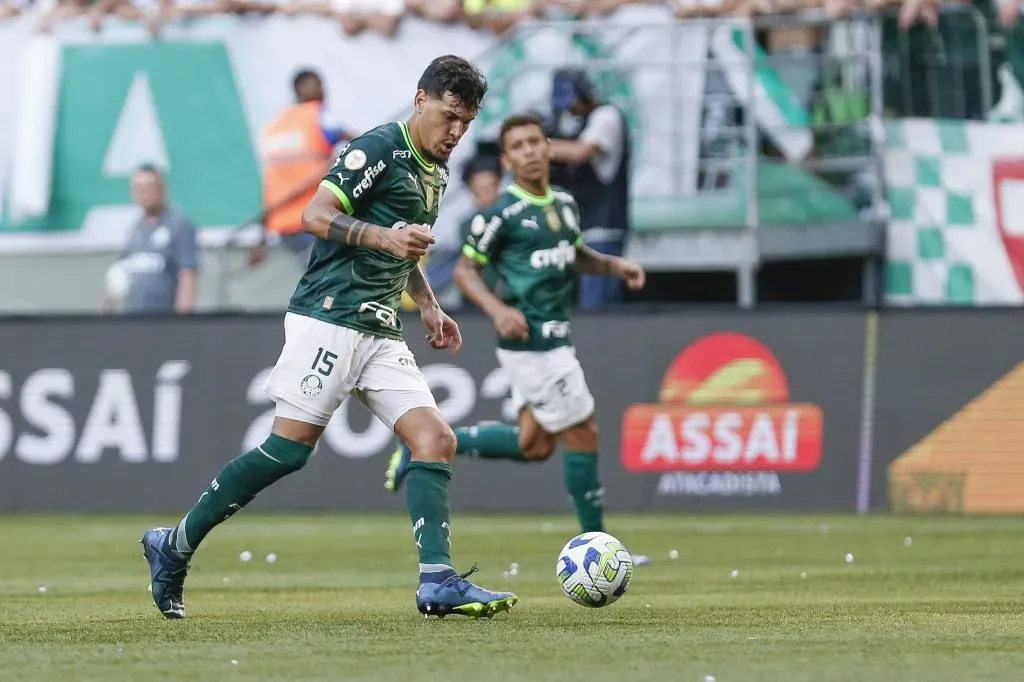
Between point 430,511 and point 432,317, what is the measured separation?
86 cm

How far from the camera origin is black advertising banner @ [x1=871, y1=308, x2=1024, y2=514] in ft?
48.0

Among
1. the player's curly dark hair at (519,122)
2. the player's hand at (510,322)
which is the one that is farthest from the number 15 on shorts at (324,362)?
the player's curly dark hair at (519,122)

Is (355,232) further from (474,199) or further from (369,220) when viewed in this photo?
(474,199)

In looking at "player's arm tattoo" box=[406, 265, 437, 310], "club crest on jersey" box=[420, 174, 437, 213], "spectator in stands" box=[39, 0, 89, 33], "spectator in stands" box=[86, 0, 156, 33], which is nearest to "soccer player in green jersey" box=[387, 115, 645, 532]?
"player's arm tattoo" box=[406, 265, 437, 310]

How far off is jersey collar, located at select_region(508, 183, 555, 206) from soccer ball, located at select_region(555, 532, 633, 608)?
3.47 metres

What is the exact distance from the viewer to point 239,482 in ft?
24.3

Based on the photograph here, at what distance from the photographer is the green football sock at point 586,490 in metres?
10.5

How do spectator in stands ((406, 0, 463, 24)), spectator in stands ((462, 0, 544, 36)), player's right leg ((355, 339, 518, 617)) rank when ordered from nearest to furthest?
player's right leg ((355, 339, 518, 617)) < spectator in stands ((462, 0, 544, 36)) < spectator in stands ((406, 0, 463, 24))

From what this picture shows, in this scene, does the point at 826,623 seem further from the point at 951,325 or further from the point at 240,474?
the point at 951,325

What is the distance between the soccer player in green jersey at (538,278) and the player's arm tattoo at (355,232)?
11.7 feet

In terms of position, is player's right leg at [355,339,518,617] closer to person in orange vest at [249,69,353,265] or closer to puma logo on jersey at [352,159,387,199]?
puma logo on jersey at [352,159,387,199]

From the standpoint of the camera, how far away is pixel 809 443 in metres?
14.9

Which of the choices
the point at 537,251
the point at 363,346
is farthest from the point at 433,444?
the point at 537,251

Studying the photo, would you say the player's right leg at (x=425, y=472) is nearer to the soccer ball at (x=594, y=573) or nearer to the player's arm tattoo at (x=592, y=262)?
the soccer ball at (x=594, y=573)
